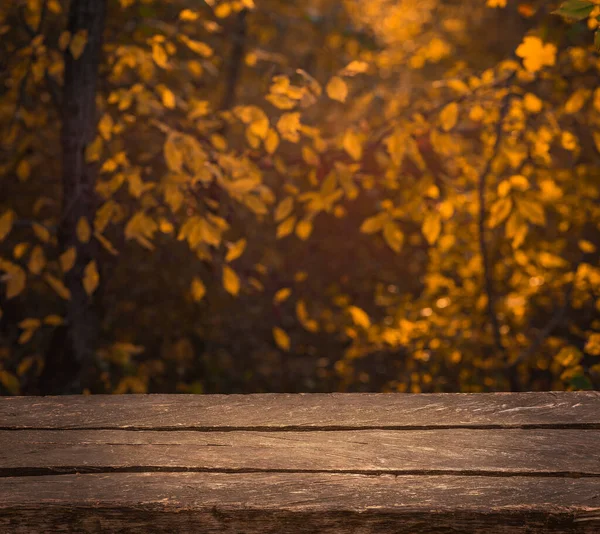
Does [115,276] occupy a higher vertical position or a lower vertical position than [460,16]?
lower

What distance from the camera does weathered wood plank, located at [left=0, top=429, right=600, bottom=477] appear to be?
1516 millimetres

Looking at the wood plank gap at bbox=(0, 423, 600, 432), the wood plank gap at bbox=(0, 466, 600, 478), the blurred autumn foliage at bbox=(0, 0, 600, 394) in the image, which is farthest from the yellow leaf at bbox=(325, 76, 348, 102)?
the wood plank gap at bbox=(0, 466, 600, 478)

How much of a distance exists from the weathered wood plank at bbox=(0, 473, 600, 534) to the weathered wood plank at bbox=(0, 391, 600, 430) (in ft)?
0.92

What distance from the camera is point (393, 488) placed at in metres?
1.43

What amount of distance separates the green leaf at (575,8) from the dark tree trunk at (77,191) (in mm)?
2113

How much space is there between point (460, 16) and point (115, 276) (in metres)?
5.48

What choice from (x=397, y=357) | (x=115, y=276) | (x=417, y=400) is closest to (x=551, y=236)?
(x=397, y=357)

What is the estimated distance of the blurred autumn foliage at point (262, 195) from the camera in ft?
10.9

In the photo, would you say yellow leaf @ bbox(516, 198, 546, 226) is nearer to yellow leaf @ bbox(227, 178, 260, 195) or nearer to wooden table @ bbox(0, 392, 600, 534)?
yellow leaf @ bbox(227, 178, 260, 195)

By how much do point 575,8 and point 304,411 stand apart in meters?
1.28

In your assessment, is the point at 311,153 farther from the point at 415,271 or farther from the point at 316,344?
the point at 415,271

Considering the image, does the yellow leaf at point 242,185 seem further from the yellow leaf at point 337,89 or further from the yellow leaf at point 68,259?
the yellow leaf at point 68,259

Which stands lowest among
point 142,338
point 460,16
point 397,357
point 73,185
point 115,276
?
point 397,357

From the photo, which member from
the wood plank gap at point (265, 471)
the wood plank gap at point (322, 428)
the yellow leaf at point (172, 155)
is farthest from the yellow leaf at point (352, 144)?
the wood plank gap at point (265, 471)
